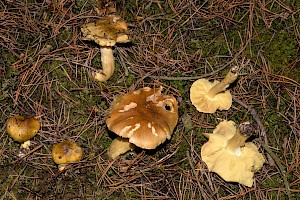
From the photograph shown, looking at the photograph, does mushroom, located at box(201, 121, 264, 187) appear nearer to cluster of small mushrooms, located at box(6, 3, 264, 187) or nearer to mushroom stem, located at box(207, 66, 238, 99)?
cluster of small mushrooms, located at box(6, 3, 264, 187)

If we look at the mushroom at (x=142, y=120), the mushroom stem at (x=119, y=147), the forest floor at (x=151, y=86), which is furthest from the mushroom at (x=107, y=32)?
the mushroom stem at (x=119, y=147)

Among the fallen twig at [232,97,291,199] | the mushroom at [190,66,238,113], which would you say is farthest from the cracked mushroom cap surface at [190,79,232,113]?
the fallen twig at [232,97,291,199]

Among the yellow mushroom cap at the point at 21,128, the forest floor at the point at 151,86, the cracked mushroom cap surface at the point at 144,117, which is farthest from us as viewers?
the forest floor at the point at 151,86

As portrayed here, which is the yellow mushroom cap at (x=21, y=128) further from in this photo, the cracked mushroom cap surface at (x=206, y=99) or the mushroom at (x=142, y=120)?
the cracked mushroom cap surface at (x=206, y=99)

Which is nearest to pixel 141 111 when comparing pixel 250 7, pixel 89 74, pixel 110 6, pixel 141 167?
pixel 141 167

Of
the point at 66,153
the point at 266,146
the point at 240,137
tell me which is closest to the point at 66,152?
the point at 66,153

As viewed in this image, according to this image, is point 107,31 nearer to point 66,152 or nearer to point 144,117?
point 144,117

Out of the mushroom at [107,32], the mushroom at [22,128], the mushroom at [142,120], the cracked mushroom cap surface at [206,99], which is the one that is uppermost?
the mushroom at [107,32]
